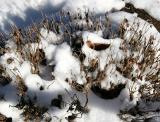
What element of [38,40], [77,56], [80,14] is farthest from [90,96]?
[80,14]

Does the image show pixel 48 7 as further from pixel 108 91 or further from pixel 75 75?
pixel 108 91

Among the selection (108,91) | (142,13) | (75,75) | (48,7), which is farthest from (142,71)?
(48,7)

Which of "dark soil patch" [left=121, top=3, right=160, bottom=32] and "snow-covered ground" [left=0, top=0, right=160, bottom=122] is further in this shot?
"dark soil patch" [left=121, top=3, right=160, bottom=32]

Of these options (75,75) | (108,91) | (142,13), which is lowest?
(108,91)

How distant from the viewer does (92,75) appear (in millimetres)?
2980

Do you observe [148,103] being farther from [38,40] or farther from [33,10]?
[33,10]

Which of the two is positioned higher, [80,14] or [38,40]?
[80,14]

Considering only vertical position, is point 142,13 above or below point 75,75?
above

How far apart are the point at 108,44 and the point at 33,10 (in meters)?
1.29

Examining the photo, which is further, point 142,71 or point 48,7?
point 48,7

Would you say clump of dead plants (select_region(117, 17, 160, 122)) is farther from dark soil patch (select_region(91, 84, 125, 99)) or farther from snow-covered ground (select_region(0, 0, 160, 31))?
snow-covered ground (select_region(0, 0, 160, 31))

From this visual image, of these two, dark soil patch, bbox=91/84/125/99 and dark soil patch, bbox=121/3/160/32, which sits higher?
dark soil patch, bbox=121/3/160/32

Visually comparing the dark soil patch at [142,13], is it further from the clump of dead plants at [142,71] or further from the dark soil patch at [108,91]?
the dark soil patch at [108,91]

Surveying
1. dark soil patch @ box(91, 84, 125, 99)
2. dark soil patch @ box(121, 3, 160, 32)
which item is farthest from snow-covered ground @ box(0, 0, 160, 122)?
dark soil patch @ box(121, 3, 160, 32)
